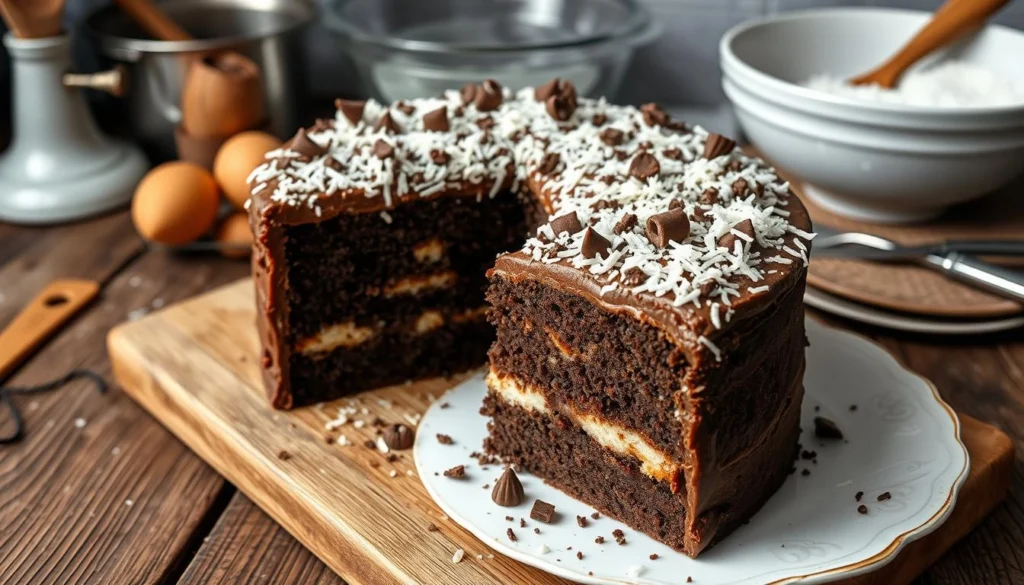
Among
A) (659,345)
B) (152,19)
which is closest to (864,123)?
(659,345)

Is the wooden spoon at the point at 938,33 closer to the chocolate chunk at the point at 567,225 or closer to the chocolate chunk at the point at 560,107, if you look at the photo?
the chocolate chunk at the point at 560,107

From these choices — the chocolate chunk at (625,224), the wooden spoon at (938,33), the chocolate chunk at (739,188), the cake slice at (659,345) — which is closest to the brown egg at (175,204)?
the cake slice at (659,345)

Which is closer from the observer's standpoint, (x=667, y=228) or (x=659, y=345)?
(x=659, y=345)

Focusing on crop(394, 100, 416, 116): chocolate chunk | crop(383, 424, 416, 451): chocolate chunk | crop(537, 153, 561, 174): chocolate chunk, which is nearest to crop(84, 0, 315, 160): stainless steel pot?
crop(394, 100, 416, 116): chocolate chunk

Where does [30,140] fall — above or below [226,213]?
above

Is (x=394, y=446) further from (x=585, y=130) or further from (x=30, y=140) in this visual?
(x=30, y=140)

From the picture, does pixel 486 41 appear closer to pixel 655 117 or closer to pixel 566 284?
pixel 655 117

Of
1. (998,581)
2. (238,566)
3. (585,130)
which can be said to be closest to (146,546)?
(238,566)
